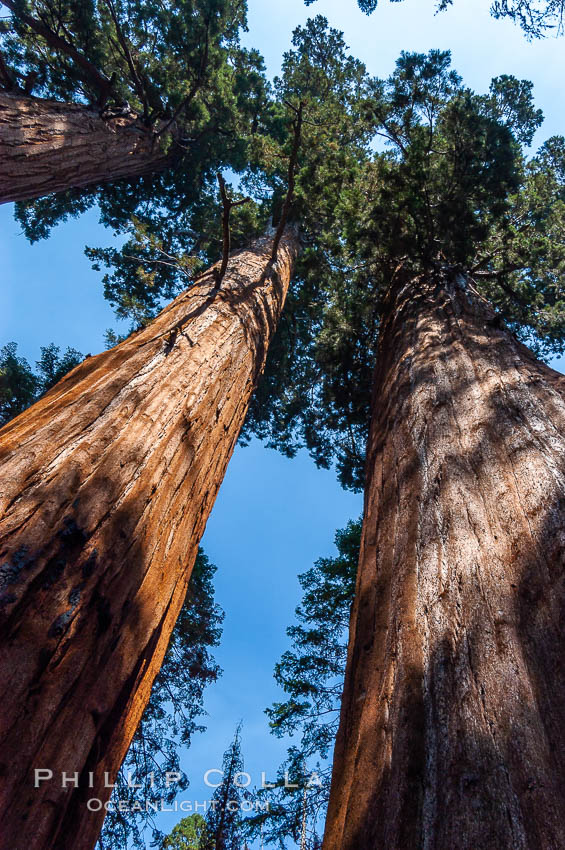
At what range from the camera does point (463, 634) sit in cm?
122

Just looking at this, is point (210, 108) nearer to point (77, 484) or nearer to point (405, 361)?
point (405, 361)

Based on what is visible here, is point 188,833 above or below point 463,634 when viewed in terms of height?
above

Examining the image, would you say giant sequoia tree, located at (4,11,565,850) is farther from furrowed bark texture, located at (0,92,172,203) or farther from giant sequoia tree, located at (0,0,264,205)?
giant sequoia tree, located at (0,0,264,205)

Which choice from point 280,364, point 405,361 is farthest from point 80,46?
point 405,361

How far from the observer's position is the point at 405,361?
119 inches

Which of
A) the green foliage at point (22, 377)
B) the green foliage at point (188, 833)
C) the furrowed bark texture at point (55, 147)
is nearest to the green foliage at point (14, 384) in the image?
the green foliage at point (22, 377)

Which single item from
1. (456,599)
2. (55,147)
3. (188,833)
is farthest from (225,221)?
(188,833)

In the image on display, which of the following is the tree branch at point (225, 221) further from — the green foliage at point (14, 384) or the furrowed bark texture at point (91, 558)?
the green foliage at point (14, 384)

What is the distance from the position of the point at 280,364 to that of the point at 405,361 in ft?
25.7

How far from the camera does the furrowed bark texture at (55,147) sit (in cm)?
615

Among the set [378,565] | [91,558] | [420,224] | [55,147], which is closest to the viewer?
[91,558]

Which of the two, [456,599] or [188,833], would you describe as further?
[188,833]

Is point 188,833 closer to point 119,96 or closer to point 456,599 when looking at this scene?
point 456,599

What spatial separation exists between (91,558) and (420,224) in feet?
15.5
